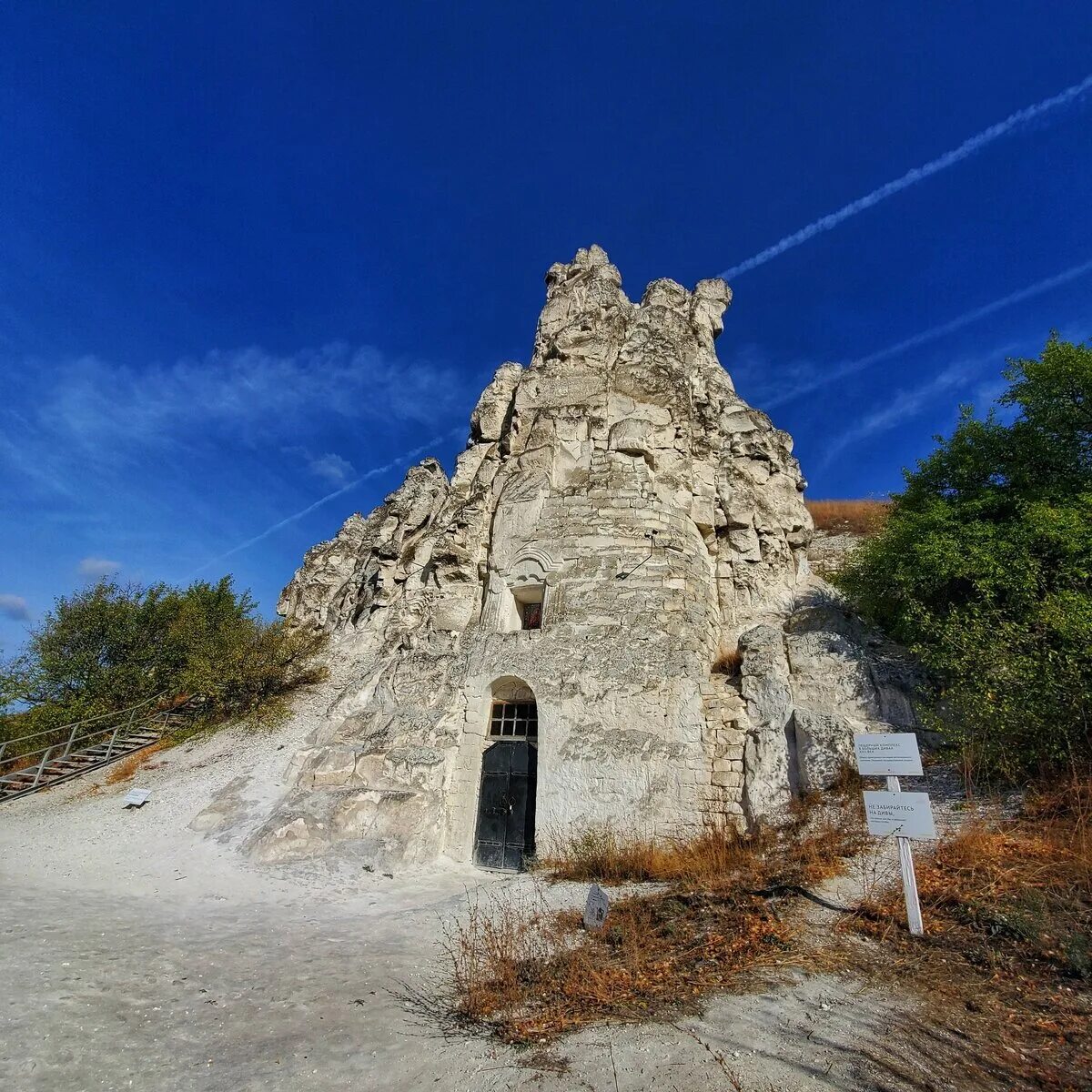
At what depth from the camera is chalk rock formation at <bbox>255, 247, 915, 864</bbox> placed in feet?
35.1

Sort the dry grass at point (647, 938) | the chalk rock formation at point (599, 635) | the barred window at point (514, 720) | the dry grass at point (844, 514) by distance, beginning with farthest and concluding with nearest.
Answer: the dry grass at point (844, 514) < the barred window at point (514, 720) < the chalk rock formation at point (599, 635) < the dry grass at point (647, 938)

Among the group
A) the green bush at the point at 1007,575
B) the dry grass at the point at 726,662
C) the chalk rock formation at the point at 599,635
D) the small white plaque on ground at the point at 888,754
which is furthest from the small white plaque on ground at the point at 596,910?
the dry grass at the point at 726,662

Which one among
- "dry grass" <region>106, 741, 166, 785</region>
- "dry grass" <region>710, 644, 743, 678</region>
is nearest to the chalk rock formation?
"dry grass" <region>710, 644, 743, 678</region>

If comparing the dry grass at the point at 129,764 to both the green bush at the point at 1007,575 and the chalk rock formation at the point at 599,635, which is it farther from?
the green bush at the point at 1007,575

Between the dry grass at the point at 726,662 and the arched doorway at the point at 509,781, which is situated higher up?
the dry grass at the point at 726,662

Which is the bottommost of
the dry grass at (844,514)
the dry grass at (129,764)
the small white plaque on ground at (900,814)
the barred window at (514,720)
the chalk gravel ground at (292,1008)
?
the chalk gravel ground at (292,1008)

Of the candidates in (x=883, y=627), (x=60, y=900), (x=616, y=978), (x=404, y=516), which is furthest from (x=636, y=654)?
(x=404, y=516)

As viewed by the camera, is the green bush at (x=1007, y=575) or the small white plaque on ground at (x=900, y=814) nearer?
the small white plaque on ground at (x=900, y=814)

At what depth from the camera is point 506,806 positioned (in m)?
11.8

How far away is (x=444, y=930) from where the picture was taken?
6.96 m

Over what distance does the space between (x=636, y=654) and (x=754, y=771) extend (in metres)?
3.12

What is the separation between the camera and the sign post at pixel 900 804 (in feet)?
17.6

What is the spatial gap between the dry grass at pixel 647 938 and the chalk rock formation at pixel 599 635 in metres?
1.52

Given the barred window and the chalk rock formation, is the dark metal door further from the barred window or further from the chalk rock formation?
the barred window
